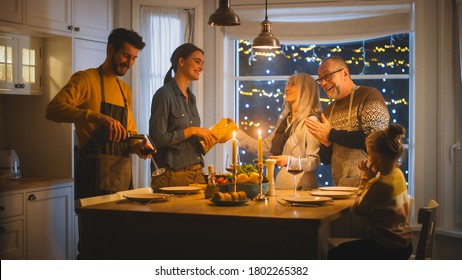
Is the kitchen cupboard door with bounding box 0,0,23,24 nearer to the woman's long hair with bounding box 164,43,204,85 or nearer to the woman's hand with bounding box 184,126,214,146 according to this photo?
the woman's long hair with bounding box 164,43,204,85

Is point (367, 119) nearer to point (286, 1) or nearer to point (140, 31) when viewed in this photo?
point (286, 1)

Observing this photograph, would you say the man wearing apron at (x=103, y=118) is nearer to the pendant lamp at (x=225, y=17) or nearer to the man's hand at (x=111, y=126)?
the man's hand at (x=111, y=126)

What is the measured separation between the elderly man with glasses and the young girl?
1769mm

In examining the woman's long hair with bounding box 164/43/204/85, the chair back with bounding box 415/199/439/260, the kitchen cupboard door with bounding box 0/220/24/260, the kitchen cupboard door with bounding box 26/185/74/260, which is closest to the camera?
the chair back with bounding box 415/199/439/260

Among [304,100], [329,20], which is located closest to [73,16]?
[304,100]

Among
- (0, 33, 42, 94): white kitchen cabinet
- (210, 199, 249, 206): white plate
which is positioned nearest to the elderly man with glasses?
(210, 199, 249, 206): white plate

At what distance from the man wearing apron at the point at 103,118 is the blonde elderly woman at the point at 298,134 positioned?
1.33 metres

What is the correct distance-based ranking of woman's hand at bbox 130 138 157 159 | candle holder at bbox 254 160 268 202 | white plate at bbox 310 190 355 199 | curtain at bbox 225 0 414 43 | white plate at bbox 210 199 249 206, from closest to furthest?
white plate at bbox 210 199 249 206 → candle holder at bbox 254 160 268 202 → white plate at bbox 310 190 355 199 → woman's hand at bbox 130 138 157 159 → curtain at bbox 225 0 414 43

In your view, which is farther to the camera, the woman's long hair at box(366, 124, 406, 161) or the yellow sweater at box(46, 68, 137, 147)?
the yellow sweater at box(46, 68, 137, 147)

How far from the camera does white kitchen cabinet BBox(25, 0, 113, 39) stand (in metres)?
4.70

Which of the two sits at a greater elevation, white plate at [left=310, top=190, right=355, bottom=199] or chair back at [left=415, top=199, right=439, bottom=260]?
white plate at [left=310, top=190, right=355, bottom=199]

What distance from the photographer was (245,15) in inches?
216

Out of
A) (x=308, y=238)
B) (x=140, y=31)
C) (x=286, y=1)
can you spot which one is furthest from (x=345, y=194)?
(x=140, y=31)

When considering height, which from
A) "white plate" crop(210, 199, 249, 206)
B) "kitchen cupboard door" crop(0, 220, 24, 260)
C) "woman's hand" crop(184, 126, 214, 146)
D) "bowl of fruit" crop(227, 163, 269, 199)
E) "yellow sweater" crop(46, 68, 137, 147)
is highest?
"yellow sweater" crop(46, 68, 137, 147)
